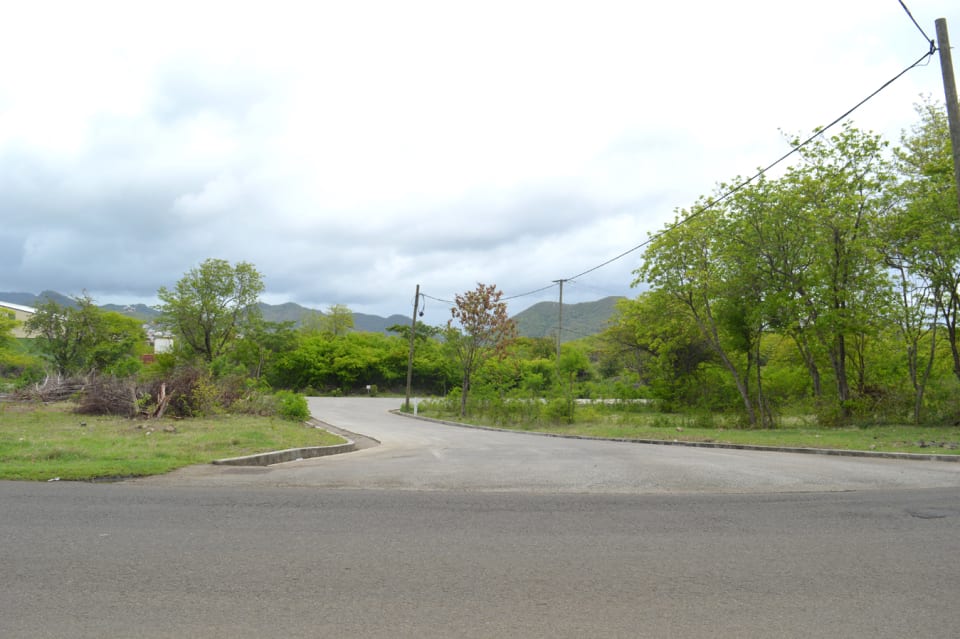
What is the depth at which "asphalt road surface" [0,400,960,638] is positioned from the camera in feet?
14.1

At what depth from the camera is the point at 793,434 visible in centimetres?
2264

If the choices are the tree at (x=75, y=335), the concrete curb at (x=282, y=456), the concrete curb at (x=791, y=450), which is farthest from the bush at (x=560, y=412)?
the tree at (x=75, y=335)

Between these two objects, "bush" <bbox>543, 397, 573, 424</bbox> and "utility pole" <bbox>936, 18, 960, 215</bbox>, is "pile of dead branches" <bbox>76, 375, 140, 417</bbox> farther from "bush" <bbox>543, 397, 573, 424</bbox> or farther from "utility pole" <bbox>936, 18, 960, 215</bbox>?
"utility pole" <bbox>936, 18, 960, 215</bbox>

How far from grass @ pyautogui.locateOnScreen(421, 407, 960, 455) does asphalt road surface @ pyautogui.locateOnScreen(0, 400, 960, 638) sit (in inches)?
296

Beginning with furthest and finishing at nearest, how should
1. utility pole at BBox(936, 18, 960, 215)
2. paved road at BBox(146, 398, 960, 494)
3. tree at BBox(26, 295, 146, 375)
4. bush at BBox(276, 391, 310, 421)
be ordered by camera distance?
tree at BBox(26, 295, 146, 375)
bush at BBox(276, 391, 310, 421)
utility pole at BBox(936, 18, 960, 215)
paved road at BBox(146, 398, 960, 494)

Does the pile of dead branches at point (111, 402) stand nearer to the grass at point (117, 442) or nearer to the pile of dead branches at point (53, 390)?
the grass at point (117, 442)

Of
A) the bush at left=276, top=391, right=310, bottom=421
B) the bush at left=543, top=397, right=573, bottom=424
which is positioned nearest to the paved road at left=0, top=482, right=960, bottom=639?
the bush at left=276, top=391, right=310, bottom=421

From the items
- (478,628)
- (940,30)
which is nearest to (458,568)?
(478,628)

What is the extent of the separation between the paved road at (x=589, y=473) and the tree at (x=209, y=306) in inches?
1871

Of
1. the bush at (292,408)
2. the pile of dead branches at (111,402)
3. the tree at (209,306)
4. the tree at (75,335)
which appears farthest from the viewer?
the tree at (209,306)

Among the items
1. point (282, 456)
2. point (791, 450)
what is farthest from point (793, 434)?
point (282, 456)

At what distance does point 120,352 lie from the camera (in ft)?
146

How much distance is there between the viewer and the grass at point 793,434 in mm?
16875

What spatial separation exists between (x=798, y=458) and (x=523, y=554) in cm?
1148
